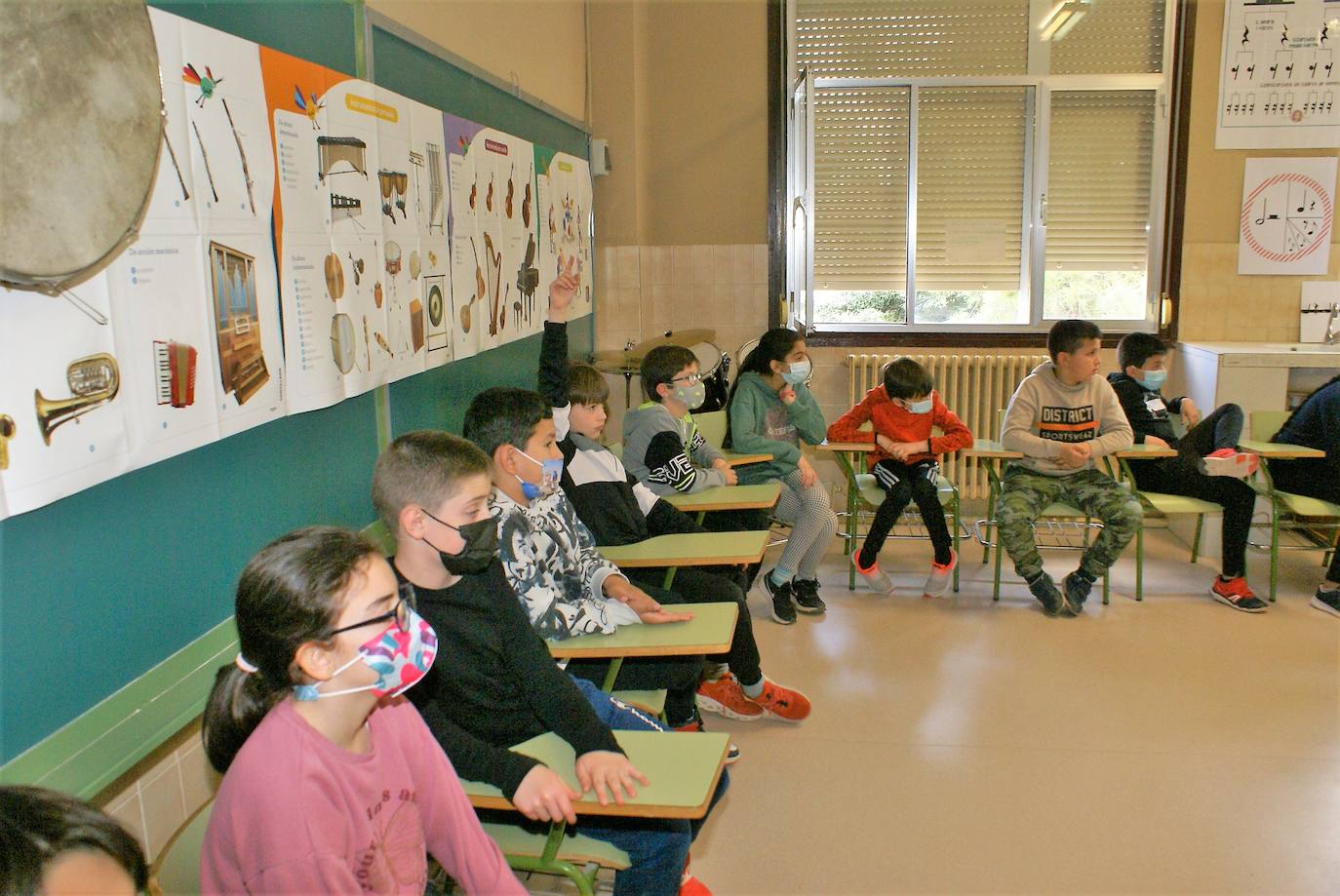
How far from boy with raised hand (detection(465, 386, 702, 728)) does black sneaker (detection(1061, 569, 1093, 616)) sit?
7.61ft

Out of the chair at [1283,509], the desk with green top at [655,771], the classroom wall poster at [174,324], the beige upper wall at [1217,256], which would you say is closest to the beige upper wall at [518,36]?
the classroom wall poster at [174,324]

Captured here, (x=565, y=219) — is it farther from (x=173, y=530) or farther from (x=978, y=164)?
(x=173, y=530)

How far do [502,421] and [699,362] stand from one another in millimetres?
2515

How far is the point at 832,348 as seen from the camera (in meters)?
5.92

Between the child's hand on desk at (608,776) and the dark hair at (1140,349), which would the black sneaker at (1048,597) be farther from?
the child's hand on desk at (608,776)

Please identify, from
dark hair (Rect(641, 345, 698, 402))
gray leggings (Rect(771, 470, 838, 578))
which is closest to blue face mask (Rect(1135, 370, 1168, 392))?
gray leggings (Rect(771, 470, 838, 578))

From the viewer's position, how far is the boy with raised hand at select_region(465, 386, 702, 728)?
2.33 meters

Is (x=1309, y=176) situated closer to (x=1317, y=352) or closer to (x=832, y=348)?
(x=1317, y=352)

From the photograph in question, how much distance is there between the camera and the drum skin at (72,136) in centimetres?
131

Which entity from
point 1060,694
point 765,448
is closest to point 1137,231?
point 765,448

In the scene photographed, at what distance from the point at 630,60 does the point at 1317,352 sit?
12.5 feet

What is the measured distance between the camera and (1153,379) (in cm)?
469

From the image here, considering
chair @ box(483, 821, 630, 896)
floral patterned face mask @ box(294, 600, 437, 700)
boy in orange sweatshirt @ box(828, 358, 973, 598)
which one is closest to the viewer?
floral patterned face mask @ box(294, 600, 437, 700)

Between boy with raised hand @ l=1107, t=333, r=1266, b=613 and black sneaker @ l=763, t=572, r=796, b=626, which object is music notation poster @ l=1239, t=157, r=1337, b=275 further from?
black sneaker @ l=763, t=572, r=796, b=626
